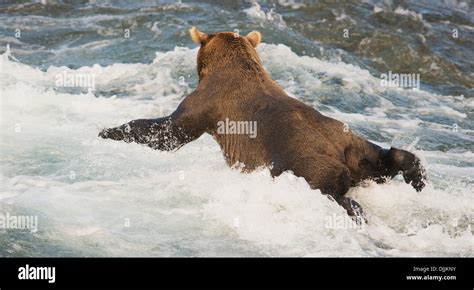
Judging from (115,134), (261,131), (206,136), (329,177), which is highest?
(261,131)

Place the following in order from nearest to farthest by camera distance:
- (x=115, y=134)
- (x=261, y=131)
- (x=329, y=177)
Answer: (x=329, y=177), (x=261, y=131), (x=115, y=134)

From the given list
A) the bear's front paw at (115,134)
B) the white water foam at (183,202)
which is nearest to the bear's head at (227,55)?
the white water foam at (183,202)

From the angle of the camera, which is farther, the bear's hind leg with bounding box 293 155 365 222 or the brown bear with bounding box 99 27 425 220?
the brown bear with bounding box 99 27 425 220

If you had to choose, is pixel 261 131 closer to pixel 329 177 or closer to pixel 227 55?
pixel 329 177

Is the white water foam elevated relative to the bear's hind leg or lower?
lower

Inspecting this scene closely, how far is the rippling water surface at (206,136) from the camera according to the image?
722cm

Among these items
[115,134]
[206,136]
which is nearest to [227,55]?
[115,134]

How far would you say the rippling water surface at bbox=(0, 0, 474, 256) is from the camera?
7.22 metres

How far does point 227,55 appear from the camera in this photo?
9.33 metres

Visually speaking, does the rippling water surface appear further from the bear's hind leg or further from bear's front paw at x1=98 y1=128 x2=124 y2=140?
bear's front paw at x1=98 y1=128 x2=124 y2=140

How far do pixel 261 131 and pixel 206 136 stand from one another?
9.40ft

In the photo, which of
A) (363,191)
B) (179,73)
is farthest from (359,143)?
(179,73)

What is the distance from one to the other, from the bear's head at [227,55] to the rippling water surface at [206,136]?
101 cm

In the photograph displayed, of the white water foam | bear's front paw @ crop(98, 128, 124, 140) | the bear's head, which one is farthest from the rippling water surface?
the bear's head
